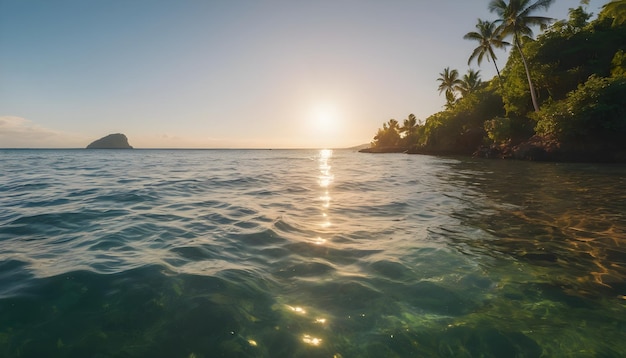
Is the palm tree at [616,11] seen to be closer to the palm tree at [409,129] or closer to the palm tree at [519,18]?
the palm tree at [519,18]

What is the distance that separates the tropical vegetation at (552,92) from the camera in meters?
24.4

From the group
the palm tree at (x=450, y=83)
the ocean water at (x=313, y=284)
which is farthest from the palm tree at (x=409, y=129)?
the ocean water at (x=313, y=284)

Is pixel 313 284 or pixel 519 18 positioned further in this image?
pixel 519 18

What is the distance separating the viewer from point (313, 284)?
3836mm

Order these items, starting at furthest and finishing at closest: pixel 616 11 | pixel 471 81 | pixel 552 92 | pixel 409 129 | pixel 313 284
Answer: pixel 409 129, pixel 471 81, pixel 552 92, pixel 616 11, pixel 313 284

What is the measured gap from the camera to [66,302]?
10.7 ft

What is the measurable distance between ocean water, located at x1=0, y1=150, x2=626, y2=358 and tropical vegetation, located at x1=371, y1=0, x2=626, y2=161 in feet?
79.2

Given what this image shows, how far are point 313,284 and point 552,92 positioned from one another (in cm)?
4399

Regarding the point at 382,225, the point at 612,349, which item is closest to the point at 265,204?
the point at 382,225

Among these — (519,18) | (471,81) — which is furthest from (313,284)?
(471,81)

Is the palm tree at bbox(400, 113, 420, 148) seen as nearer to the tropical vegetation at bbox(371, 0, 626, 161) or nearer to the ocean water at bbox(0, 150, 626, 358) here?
the tropical vegetation at bbox(371, 0, 626, 161)

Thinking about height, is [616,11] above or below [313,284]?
above

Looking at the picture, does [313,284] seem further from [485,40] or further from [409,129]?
[409,129]

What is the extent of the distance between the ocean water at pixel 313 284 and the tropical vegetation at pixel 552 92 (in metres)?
24.1
